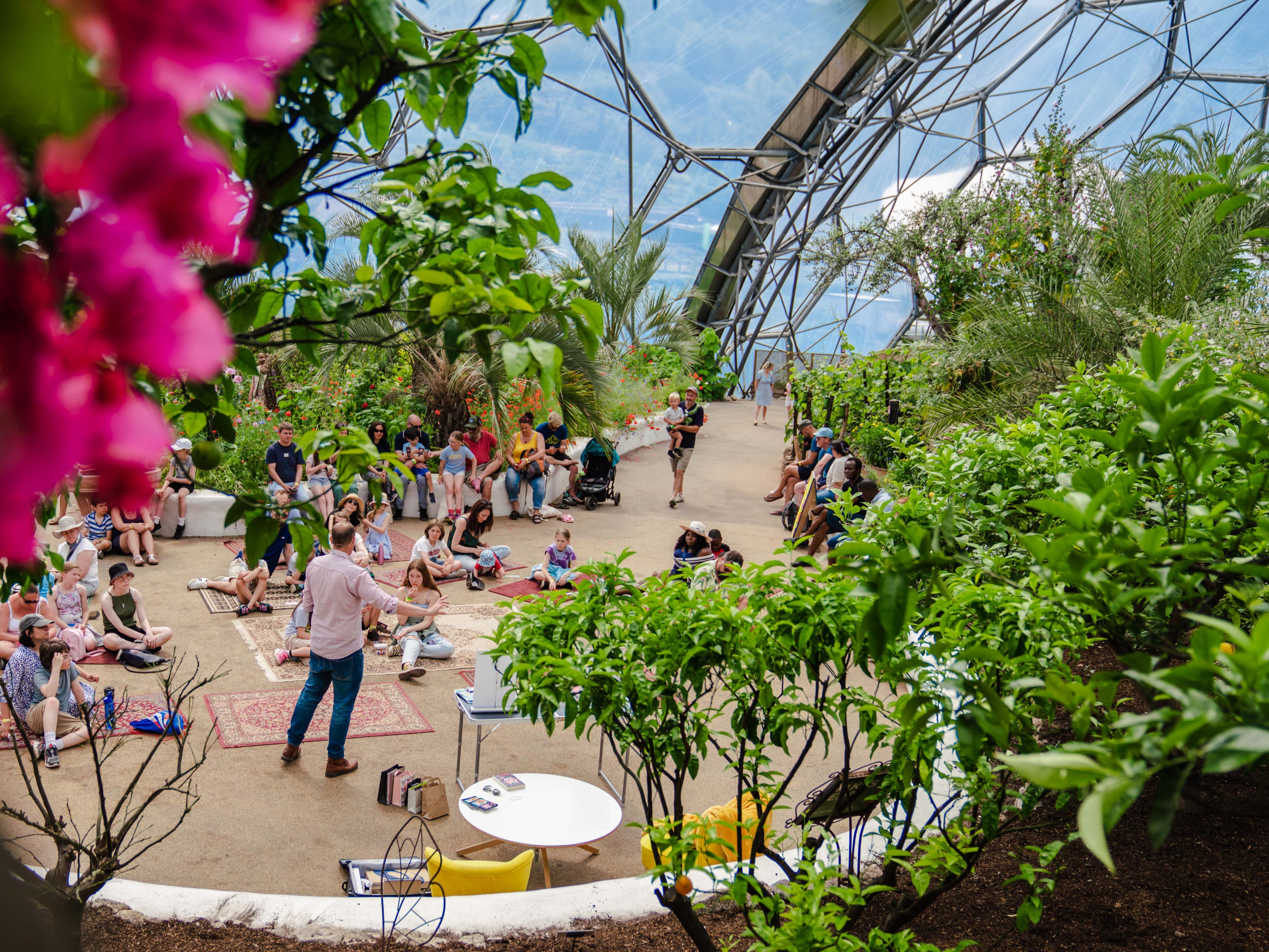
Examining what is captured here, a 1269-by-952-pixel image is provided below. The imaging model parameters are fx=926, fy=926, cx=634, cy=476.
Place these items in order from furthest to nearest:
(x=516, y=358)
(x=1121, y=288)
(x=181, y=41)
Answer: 1. (x=1121, y=288)
2. (x=516, y=358)
3. (x=181, y=41)

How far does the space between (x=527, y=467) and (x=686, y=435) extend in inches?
99.6

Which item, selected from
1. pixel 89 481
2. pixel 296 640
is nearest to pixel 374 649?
pixel 296 640

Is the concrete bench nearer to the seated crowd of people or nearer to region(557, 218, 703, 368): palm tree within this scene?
the seated crowd of people

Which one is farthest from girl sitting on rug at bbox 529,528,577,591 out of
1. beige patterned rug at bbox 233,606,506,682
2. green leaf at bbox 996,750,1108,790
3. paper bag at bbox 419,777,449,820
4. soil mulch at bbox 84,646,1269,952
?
green leaf at bbox 996,750,1108,790

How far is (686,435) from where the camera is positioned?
1383 cm

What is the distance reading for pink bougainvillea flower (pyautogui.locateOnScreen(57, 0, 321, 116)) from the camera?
1.29 feet

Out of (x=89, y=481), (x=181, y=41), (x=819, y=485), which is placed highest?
(x=181, y=41)

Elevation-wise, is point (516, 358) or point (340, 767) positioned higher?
point (516, 358)

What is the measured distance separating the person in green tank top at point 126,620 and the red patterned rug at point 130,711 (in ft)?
1.19

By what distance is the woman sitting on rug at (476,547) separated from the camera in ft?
33.5

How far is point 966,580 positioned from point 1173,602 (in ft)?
2.97

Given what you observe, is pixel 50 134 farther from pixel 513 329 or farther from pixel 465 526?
pixel 465 526

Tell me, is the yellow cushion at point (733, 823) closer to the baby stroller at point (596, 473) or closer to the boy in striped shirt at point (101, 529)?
the boy in striped shirt at point (101, 529)

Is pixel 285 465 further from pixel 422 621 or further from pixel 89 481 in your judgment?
pixel 89 481
